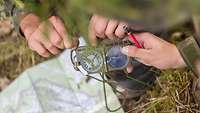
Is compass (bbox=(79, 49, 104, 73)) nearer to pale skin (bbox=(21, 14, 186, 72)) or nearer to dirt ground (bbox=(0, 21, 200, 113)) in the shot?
pale skin (bbox=(21, 14, 186, 72))

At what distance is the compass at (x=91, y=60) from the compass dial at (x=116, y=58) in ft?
0.10

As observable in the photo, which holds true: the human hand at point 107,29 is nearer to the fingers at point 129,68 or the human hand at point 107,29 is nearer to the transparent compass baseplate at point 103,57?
the transparent compass baseplate at point 103,57

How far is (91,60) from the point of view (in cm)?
143

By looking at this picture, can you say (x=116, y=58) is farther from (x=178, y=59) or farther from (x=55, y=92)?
(x=55, y=92)

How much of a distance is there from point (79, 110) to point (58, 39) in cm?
59

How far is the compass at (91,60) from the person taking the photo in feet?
4.61

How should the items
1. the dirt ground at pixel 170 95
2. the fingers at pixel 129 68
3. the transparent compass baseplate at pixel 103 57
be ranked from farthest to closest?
the dirt ground at pixel 170 95 → the fingers at pixel 129 68 → the transparent compass baseplate at pixel 103 57

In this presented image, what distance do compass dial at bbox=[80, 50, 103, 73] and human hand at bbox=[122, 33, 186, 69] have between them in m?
0.10

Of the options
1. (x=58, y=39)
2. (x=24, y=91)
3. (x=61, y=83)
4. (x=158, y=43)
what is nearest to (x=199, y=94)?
(x=158, y=43)

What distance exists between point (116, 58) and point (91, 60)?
78 mm

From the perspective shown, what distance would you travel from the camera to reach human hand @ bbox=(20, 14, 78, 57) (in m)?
1.30

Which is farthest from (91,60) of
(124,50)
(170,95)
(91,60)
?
(170,95)

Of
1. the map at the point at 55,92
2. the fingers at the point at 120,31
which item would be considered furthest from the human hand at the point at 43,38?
the map at the point at 55,92

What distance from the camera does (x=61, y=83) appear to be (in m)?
1.94
